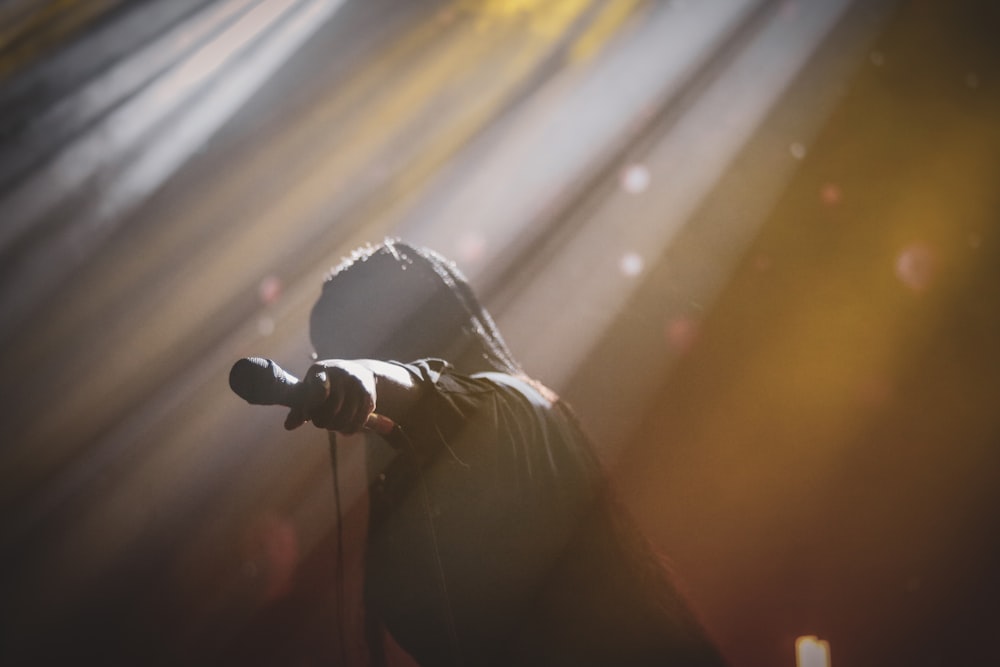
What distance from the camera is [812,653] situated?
6.12ft

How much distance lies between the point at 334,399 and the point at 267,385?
7 centimetres

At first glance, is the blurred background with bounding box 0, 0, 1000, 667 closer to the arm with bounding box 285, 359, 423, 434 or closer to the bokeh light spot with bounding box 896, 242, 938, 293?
the bokeh light spot with bounding box 896, 242, 938, 293

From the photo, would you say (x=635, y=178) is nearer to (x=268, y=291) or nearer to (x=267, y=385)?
(x=268, y=291)

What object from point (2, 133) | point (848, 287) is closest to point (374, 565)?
point (2, 133)

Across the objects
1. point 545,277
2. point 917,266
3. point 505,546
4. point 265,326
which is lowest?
point 917,266

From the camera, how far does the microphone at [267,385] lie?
0.52m

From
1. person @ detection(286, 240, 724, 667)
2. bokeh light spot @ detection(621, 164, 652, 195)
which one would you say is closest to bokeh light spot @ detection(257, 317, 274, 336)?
person @ detection(286, 240, 724, 667)

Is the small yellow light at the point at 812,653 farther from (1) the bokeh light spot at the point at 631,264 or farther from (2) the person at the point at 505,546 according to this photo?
(1) the bokeh light spot at the point at 631,264

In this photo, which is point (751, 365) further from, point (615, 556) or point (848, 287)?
point (615, 556)

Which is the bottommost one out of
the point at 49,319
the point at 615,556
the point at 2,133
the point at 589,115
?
the point at 615,556

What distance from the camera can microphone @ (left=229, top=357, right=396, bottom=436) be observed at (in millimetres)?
516

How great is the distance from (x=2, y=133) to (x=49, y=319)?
640 mm

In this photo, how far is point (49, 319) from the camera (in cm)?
192

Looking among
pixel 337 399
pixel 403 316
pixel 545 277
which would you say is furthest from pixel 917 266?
pixel 337 399
